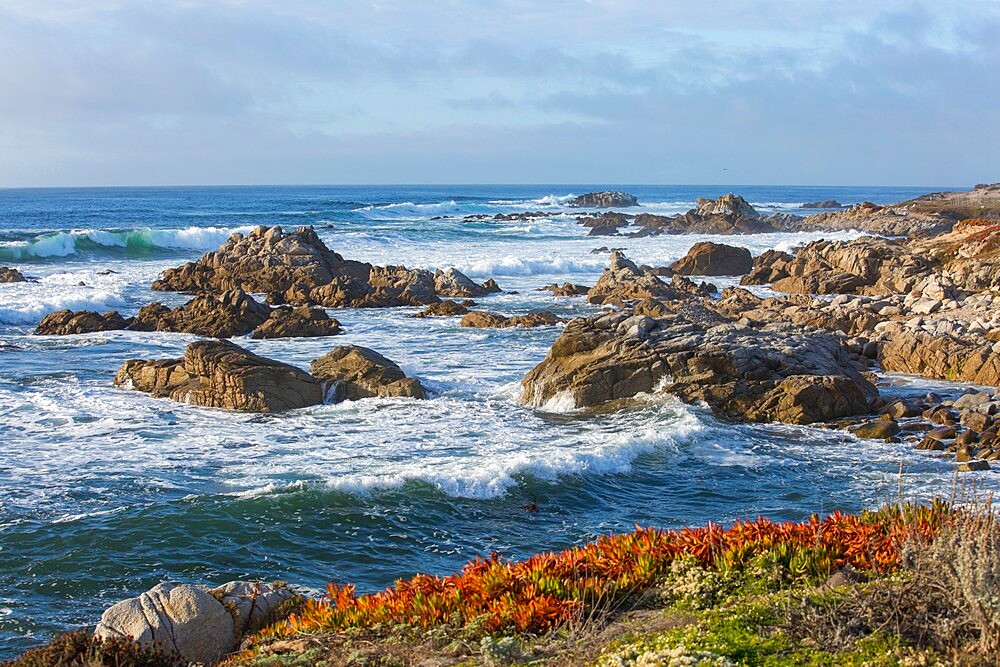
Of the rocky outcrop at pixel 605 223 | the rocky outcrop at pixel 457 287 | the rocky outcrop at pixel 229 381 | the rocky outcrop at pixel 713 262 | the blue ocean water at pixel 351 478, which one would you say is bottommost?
the blue ocean water at pixel 351 478

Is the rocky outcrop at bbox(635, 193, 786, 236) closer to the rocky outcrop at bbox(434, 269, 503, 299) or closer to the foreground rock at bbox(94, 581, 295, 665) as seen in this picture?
the rocky outcrop at bbox(434, 269, 503, 299)

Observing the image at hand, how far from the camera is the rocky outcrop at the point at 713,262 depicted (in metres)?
45.8

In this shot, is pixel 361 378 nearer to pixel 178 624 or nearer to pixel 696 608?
pixel 178 624

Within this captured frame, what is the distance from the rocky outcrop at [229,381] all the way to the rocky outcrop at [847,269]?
81.1ft

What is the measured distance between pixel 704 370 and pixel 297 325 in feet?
45.9

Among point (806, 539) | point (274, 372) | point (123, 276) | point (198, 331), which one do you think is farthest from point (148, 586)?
point (123, 276)

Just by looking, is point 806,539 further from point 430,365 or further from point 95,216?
point 95,216

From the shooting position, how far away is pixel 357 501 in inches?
538

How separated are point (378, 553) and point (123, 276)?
122 feet

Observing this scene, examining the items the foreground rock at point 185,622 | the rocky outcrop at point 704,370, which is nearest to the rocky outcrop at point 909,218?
the rocky outcrop at point 704,370

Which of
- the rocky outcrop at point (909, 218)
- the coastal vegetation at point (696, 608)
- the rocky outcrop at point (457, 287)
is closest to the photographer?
the coastal vegetation at point (696, 608)

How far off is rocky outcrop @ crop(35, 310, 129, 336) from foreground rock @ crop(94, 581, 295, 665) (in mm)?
23242

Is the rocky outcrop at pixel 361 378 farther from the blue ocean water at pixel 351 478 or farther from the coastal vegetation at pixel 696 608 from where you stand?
the coastal vegetation at pixel 696 608

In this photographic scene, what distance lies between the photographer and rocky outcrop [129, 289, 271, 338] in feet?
95.1
